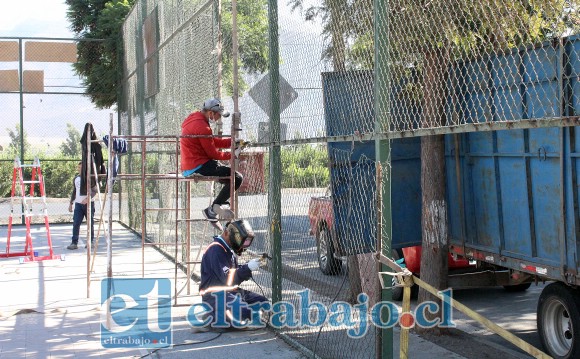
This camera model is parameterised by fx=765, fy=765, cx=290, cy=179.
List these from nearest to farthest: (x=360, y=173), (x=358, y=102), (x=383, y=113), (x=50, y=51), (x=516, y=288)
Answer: (x=383, y=113) < (x=358, y=102) < (x=360, y=173) < (x=516, y=288) < (x=50, y=51)

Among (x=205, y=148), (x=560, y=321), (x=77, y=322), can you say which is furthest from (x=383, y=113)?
(x=77, y=322)

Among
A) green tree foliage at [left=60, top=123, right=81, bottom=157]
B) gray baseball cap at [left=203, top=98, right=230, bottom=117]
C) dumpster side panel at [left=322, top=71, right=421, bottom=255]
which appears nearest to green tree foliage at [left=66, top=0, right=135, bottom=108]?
green tree foliage at [left=60, top=123, right=81, bottom=157]

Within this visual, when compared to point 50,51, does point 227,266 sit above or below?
below

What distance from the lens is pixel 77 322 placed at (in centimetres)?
848

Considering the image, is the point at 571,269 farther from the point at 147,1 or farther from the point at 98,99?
the point at 98,99

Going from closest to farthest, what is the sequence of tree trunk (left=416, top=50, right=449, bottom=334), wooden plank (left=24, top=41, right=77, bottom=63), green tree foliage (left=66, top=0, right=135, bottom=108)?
tree trunk (left=416, top=50, right=449, bottom=334) < green tree foliage (left=66, top=0, right=135, bottom=108) < wooden plank (left=24, top=41, right=77, bottom=63)

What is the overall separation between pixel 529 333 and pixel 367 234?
249 cm

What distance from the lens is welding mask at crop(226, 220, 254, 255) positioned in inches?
291

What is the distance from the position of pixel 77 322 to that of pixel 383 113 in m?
4.80

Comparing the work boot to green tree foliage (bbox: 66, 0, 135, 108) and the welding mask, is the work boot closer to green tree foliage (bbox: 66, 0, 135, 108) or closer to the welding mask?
the welding mask

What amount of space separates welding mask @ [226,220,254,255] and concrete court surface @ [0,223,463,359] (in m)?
0.94

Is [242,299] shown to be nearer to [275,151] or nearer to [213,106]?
[275,151]

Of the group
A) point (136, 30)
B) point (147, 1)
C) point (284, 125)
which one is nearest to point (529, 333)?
point (284, 125)

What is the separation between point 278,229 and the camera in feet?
25.7
